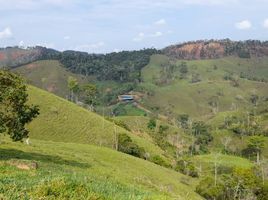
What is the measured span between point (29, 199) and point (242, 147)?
617 feet

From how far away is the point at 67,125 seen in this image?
4461 inches

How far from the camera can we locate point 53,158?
5269cm

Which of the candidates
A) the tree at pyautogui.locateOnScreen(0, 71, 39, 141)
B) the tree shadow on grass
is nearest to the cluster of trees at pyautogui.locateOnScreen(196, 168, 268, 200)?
the tree shadow on grass

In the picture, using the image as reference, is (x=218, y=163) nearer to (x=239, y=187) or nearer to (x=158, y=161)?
(x=158, y=161)

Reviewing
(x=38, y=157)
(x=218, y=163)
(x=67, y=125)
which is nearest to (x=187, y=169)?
(x=67, y=125)

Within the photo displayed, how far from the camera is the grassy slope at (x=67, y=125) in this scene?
354 ft

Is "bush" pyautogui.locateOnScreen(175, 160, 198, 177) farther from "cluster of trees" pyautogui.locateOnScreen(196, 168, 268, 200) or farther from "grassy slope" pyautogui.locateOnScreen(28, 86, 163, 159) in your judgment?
"cluster of trees" pyautogui.locateOnScreen(196, 168, 268, 200)

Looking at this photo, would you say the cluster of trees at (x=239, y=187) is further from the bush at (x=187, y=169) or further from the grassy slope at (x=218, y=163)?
the grassy slope at (x=218, y=163)

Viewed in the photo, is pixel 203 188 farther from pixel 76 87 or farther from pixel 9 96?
pixel 76 87

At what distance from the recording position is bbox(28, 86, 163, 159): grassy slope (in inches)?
4245

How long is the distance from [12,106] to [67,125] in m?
72.8

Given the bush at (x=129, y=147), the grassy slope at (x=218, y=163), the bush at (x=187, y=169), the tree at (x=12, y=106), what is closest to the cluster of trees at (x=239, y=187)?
the bush at (x=187, y=169)

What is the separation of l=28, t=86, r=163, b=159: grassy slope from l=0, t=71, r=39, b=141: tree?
207 feet

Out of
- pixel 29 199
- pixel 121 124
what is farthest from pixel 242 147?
pixel 29 199
